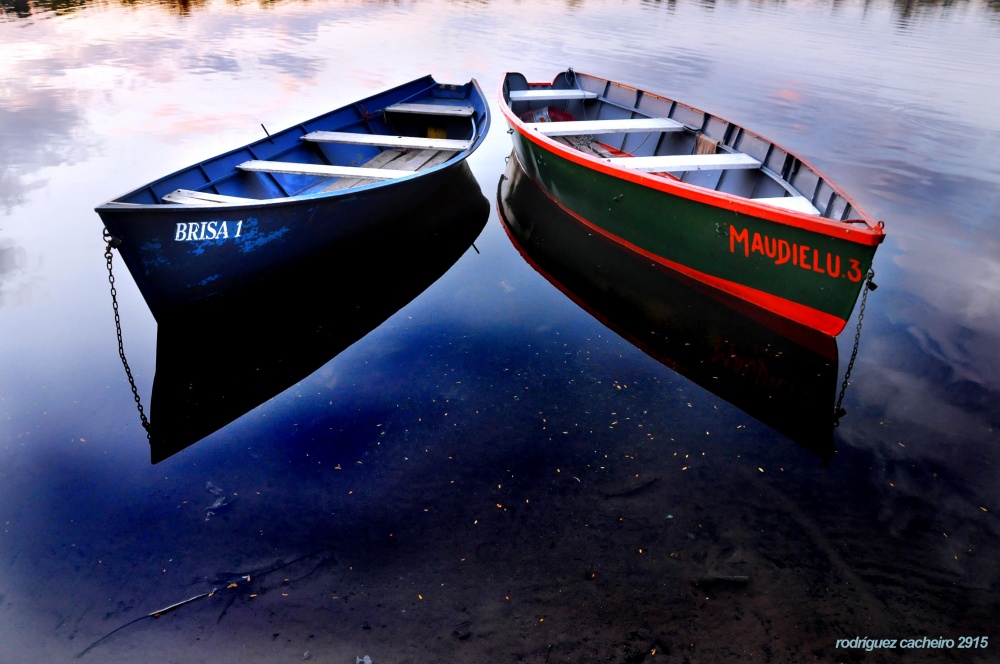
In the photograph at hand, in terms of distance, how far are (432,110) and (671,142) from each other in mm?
5114

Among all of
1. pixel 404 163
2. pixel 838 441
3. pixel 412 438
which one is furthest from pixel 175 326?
pixel 838 441

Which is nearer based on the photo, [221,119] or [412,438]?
[412,438]

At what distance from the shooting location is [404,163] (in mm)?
11391

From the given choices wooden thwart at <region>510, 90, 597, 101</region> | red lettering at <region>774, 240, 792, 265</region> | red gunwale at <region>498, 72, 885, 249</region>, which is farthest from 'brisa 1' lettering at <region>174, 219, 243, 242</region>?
→ wooden thwart at <region>510, 90, 597, 101</region>

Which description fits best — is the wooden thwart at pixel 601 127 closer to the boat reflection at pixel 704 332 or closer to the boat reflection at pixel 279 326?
the boat reflection at pixel 704 332

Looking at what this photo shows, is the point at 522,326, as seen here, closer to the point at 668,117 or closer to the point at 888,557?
the point at 888,557

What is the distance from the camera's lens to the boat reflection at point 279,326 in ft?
21.7

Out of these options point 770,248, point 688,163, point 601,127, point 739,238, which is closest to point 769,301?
point 770,248

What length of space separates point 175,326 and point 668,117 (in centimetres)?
964

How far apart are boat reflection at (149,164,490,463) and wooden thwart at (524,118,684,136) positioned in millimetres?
2591

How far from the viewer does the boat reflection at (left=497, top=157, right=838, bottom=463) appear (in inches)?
269

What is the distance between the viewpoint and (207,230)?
704cm

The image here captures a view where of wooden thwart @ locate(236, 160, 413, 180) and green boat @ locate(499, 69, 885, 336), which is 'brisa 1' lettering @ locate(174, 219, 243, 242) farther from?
green boat @ locate(499, 69, 885, 336)

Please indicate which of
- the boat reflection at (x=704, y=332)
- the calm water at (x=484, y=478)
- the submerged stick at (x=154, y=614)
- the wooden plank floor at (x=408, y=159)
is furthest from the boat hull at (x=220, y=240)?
the submerged stick at (x=154, y=614)
